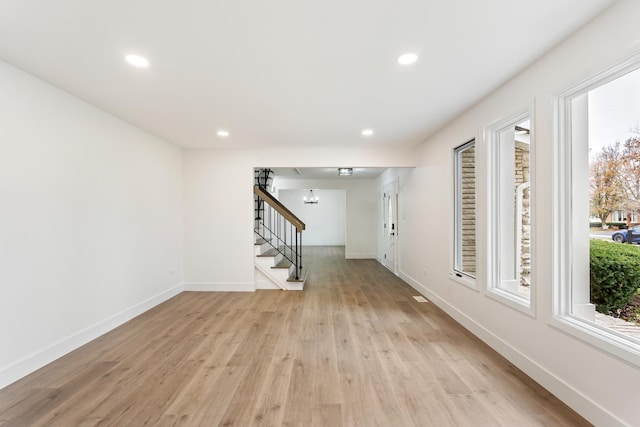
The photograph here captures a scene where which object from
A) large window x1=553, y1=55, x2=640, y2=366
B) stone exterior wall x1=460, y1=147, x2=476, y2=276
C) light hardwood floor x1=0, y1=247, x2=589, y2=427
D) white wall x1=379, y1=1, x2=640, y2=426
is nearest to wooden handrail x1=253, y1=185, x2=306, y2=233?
light hardwood floor x1=0, y1=247, x2=589, y2=427

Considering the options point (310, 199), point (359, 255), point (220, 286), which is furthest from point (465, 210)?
point (310, 199)

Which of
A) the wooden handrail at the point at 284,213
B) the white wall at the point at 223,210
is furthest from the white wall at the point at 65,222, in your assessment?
the wooden handrail at the point at 284,213

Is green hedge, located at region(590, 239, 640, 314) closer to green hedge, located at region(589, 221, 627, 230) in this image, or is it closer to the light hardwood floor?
green hedge, located at region(589, 221, 627, 230)

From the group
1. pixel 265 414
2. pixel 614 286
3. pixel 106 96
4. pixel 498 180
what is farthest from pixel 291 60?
pixel 614 286

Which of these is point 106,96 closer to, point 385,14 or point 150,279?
point 150,279

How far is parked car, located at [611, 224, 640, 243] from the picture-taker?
173 cm

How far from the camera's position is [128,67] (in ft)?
7.68

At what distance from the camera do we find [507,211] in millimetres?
2973

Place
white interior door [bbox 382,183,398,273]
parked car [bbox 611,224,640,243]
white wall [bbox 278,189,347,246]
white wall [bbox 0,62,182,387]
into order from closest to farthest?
parked car [bbox 611,224,640,243]
white wall [bbox 0,62,182,387]
white interior door [bbox 382,183,398,273]
white wall [bbox 278,189,347,246]

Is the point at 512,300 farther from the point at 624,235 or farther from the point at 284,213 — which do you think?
the point at 284,213

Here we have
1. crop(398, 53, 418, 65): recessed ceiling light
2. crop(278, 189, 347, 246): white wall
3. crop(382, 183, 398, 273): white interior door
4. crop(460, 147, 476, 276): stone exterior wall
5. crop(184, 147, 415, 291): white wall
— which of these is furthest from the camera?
crop(278, 189, 347, 246): white wall

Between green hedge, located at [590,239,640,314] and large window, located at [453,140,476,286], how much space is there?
5.40 ft

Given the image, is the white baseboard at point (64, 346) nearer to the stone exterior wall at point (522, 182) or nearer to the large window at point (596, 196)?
the large window at point (596, 196)

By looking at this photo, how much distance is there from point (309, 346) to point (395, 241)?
13.8ft
